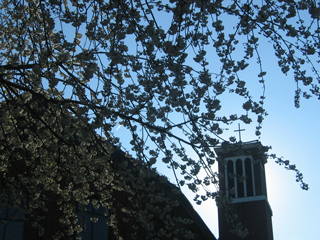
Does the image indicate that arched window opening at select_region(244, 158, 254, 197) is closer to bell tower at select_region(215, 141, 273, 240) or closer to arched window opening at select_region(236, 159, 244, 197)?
bell tower at select_region(215, 141, 273, 240)

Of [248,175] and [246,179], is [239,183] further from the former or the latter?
[248,175]

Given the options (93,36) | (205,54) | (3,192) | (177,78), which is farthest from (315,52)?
(3,192)

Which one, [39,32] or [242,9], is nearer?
[242,9]

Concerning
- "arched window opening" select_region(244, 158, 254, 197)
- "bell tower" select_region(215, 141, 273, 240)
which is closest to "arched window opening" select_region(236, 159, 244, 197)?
"bell tower" select_region(215, 141, 273, 240)

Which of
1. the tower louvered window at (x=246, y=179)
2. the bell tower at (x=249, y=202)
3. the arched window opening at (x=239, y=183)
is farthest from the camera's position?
the arched window opening at (x=239, y=183)

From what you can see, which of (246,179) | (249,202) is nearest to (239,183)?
(246,179)

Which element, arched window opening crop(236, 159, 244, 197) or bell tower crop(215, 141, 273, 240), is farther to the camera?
arched window opening crop(236, 159, 244, 197)

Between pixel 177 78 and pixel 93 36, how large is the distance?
1.58 m

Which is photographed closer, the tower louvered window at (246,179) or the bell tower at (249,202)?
the bell tower at (249,202)

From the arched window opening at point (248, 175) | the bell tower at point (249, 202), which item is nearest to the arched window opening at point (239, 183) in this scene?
the bell tower at point (249, 202)

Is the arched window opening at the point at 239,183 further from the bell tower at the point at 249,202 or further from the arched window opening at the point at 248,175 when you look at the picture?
the arched window opening at the point at 248,175

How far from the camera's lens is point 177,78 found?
636 cm

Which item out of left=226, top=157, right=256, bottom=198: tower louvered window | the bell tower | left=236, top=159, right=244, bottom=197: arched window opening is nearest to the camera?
the bell tower

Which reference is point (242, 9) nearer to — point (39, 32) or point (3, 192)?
point (39, 32)
